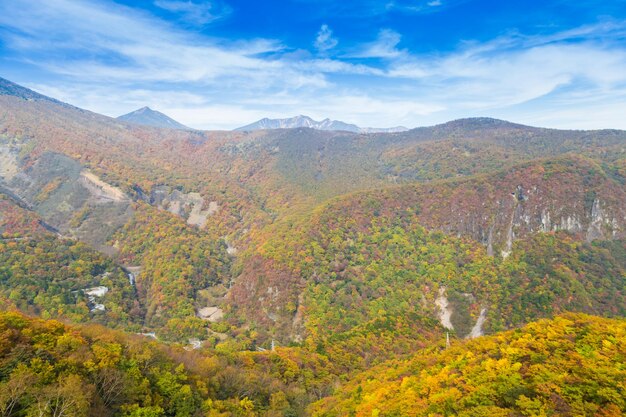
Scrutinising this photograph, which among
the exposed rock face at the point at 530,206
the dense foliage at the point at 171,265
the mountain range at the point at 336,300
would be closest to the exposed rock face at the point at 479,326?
the mountain range at the point at 336,300

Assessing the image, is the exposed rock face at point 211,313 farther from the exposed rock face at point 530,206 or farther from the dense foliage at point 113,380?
the exposed rock face at point 530,206

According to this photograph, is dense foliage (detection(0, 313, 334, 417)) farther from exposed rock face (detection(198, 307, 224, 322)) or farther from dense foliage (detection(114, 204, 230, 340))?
exposed rock face (detection(198, 307, 224, 322))

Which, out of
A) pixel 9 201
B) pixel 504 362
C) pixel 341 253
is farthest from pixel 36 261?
pixel 504 362

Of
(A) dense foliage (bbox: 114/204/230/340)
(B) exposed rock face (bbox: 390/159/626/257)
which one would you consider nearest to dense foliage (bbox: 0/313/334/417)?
(A) dense foliage (bbox: 114/204/230/340)

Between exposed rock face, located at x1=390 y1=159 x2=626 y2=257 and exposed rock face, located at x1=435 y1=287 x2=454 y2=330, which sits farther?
exposed rock face, located at x1=390 y1=159 x2=626 y2=257

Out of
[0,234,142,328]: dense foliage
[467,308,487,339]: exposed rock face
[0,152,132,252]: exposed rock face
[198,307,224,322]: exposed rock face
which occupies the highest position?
[0,152,132,252]: exposed rock face

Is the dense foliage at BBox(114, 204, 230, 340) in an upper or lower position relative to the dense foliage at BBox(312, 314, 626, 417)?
lower

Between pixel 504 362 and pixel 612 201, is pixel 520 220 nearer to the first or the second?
pixel 612 201

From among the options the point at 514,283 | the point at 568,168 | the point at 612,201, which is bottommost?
the point at 514,283
